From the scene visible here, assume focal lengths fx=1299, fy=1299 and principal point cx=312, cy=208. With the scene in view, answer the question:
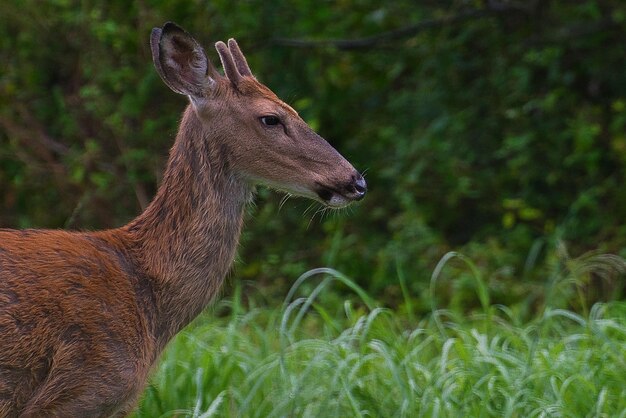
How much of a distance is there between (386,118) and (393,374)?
469 cm

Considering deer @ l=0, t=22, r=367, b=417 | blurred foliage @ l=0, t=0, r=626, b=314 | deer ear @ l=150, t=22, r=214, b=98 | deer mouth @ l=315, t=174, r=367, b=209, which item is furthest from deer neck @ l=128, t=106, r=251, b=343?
blurred foliage @ l=0, t=0, r=626, b=314

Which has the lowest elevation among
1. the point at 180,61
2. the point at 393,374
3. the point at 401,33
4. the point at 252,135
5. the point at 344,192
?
the point at 393,374

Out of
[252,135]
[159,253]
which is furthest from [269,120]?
[159,253]

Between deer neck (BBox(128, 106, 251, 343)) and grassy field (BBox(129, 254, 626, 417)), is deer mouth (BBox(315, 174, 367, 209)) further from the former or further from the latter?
grassy field (BBox(129, 254, 626, 417))

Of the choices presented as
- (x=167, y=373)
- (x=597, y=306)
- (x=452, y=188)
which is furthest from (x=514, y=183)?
(x=167, y=373)

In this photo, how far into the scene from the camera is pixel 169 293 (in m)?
4.38

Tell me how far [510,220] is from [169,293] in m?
4.33

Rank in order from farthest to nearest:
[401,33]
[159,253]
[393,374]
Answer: [401,33] < [393,374] < [159,253]

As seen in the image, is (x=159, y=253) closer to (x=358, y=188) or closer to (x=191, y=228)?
(x=191, y=228)

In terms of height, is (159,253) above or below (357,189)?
below

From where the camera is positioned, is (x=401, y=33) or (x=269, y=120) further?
(x=401, y=33)

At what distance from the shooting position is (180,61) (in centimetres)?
453

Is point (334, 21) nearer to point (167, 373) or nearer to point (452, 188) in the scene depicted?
point (452, 188)

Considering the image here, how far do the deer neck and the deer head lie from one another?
0.05 m
